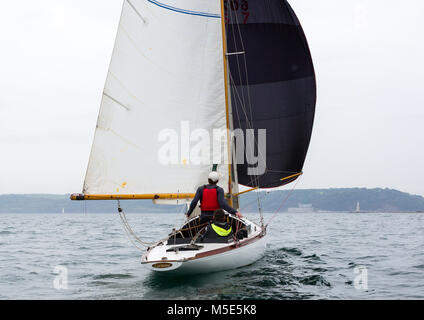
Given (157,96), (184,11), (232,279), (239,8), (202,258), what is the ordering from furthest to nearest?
1. (239,8)
2. (184,11)
3. (157,96)
4. (232,279)
5. (202,258)

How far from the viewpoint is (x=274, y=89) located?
14289 mm

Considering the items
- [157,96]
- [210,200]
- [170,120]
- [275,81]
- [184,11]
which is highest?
[184,11]

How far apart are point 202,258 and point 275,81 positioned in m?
8.15

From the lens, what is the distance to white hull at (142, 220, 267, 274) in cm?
759

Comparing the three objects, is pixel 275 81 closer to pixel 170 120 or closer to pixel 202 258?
pixel 170 120

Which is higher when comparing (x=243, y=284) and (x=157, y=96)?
(x=157, y=96)

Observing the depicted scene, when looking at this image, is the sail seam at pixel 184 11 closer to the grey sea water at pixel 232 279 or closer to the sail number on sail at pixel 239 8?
the sail number on sail at pixel 239 8

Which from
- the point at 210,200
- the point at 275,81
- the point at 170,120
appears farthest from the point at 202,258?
the point at 275,81

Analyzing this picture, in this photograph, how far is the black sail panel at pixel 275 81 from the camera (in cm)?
1409

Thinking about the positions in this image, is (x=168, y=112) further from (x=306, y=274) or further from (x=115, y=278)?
(x=306, y=274)

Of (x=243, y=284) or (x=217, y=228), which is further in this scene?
(x=217, y=228)

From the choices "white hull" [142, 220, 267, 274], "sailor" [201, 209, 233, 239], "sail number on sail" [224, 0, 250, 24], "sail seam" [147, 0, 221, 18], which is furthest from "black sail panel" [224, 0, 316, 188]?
"sailor" [201, 209, 233, 239]

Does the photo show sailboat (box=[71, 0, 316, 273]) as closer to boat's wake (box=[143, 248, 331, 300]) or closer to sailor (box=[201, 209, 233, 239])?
sailor (box=[201, 209, 233, 239])

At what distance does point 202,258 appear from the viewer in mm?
7836
